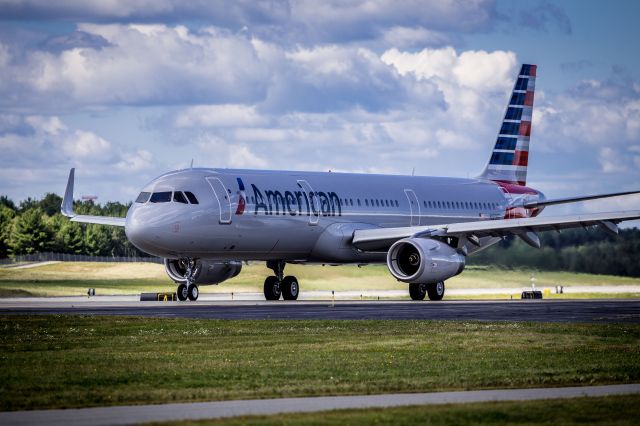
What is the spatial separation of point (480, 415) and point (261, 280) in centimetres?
5803

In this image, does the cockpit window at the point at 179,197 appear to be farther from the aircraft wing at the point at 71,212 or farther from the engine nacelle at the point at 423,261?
the aircraft wing at the point at 71,212

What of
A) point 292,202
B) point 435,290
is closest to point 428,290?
point 435,290

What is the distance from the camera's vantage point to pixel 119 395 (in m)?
17.9

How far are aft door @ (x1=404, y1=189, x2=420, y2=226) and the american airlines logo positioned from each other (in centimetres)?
457

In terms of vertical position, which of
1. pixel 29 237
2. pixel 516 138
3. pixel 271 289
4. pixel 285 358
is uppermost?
pixel 29 237

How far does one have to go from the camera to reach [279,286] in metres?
50.1

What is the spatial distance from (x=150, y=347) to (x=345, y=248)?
24814 mm

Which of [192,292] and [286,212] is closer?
[192,292]

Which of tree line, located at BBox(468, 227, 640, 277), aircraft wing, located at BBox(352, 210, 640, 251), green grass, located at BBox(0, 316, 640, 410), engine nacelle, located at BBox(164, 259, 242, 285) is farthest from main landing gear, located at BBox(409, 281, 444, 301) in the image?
green grass, located at BBox(0, 316, 640, 410)

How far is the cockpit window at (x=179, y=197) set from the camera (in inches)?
1711

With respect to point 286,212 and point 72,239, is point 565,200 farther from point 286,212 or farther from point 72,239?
point 72,239

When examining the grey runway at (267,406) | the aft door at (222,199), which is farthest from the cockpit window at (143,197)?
the grey runway at (267,406)

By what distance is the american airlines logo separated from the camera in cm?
4550

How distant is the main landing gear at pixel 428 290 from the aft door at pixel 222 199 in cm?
898
